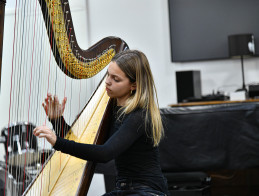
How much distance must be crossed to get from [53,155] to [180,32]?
397 centimetres

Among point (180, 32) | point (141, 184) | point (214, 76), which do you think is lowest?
point (141, 184)

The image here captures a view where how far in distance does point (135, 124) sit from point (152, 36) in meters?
4.25

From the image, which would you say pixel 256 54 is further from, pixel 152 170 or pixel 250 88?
pixel 152 170

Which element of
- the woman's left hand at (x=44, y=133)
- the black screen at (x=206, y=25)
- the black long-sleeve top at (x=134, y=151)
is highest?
the black screen at (x=206, y=25)

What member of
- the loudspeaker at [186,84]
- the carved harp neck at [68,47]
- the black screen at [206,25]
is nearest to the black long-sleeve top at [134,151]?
the carved harp neck at [68,47]

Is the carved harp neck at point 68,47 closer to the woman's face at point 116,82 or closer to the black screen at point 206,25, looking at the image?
the woman's face at point 116,82

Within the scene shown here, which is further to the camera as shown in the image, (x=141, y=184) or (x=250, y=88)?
(x=250, y=88)

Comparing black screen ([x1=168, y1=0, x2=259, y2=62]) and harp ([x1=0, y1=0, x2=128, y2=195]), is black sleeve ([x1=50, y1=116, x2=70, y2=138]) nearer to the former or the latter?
harp ([x1=0, y1=0, x2=128, y2=195])

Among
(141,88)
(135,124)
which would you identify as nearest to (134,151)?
(135,124)

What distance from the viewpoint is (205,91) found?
18.3ft

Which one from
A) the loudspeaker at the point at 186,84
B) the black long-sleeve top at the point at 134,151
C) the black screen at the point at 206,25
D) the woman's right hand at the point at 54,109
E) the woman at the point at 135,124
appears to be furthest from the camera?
the black screen at the point at 206,25

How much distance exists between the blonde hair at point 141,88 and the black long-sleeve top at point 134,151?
0.03 metres

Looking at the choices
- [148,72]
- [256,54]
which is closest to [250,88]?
[256,54]

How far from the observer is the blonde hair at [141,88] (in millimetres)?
1679
